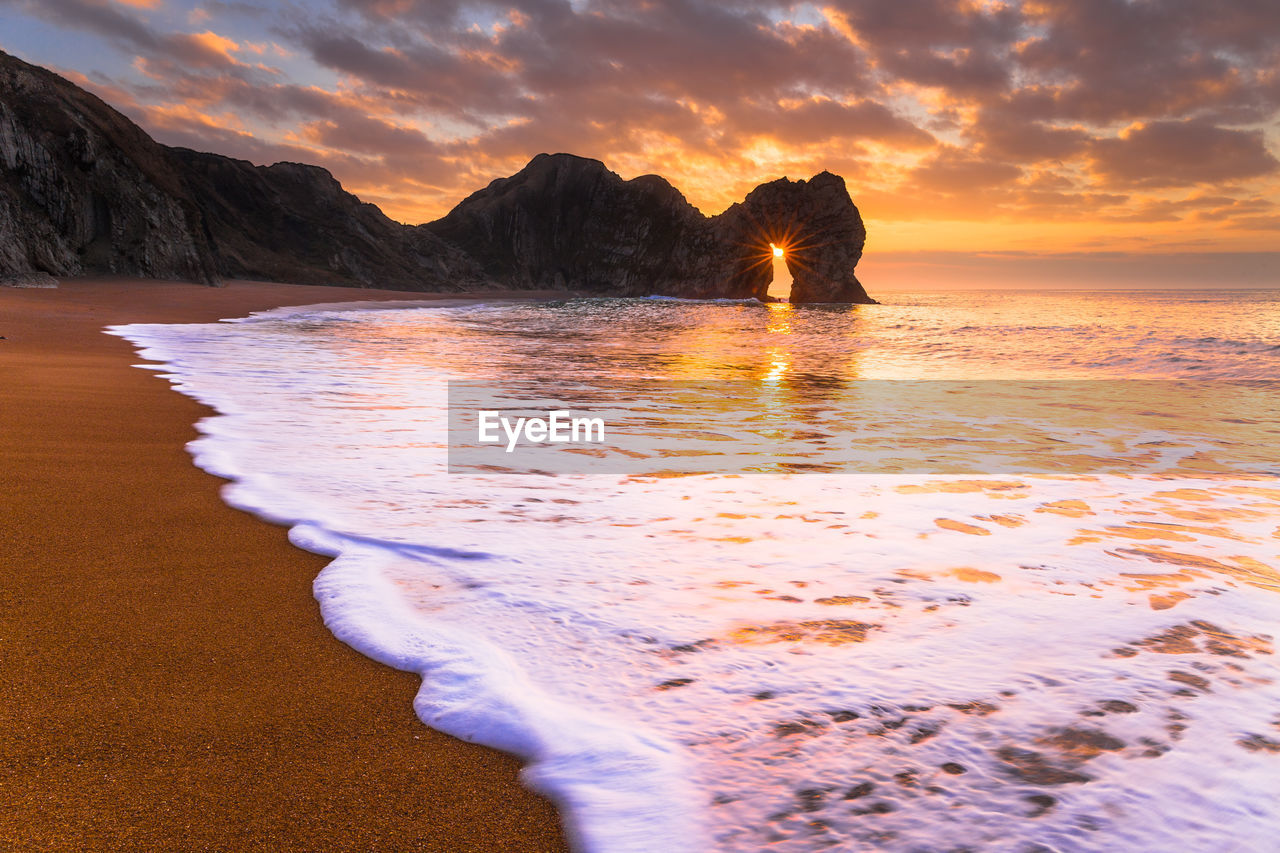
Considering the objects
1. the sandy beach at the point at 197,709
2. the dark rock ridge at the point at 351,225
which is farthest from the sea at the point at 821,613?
the dark rock ridge at the point at 351,225

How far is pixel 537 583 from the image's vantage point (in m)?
3.12

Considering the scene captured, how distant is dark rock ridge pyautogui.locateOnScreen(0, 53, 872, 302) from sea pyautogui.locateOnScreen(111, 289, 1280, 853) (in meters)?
36.3

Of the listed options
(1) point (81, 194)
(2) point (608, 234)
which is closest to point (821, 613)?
(1) point (81, 194)

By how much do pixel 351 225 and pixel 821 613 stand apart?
11012cm

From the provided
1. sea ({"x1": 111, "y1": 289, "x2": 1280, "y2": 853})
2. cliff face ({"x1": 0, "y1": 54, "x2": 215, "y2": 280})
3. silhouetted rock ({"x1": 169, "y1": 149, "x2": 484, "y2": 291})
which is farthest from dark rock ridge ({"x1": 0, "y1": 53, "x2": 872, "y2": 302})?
sea ({"x1": 111, "y1": 289, "x2": 1280, "y2": 853})

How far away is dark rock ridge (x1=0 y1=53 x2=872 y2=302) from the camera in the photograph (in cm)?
3794

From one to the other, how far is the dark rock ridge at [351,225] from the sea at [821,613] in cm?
3634

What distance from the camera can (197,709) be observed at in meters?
1.96

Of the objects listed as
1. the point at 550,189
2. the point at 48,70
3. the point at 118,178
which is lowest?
the point at 118,178

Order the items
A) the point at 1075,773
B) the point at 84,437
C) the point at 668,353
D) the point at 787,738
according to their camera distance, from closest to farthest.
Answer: the point at 1075,773, the point at 787,738, the point at 84,437, the point at 668,353

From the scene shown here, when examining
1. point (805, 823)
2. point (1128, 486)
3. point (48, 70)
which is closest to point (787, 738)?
point (805, 823)

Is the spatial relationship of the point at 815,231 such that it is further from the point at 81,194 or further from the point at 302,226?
the point at 81,194

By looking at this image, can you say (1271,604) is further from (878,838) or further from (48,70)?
(48,70)

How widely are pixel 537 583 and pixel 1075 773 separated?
7.02 ft
